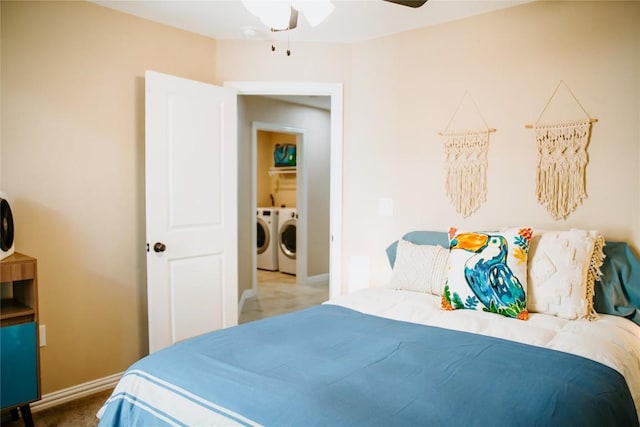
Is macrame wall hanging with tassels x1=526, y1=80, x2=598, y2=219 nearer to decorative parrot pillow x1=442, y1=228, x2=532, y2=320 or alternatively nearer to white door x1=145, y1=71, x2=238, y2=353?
decorative parrot pillow x1=442, y1=228, x2=532, y2=320

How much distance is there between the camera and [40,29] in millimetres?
2551

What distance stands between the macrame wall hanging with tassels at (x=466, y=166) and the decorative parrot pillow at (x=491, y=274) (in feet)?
2.13

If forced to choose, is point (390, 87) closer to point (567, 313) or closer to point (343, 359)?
point (567, 313)

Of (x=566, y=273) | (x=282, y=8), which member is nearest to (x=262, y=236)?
(x=566, y=273)

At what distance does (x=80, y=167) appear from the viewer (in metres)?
2.74

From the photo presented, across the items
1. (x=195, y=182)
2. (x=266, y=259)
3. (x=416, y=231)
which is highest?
(x=195, y=182)

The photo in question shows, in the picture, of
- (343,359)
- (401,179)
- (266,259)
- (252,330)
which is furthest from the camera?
(266,259)

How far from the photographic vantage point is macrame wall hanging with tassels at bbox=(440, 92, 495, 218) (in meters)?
2.86

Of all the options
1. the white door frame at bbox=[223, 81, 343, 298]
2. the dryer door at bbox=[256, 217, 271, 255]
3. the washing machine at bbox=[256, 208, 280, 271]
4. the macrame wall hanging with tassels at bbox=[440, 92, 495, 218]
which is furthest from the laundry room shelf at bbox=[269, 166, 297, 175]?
the macrame wall hanging with tassels at bbox=[440, 92, 495, 218]

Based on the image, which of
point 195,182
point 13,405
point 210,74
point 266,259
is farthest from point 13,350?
point 266,259

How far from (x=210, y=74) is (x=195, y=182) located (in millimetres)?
891

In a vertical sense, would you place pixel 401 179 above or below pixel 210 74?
below

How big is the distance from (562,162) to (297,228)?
12.5 feet

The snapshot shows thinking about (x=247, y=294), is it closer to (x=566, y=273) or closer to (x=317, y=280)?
(x=317, y=280)
